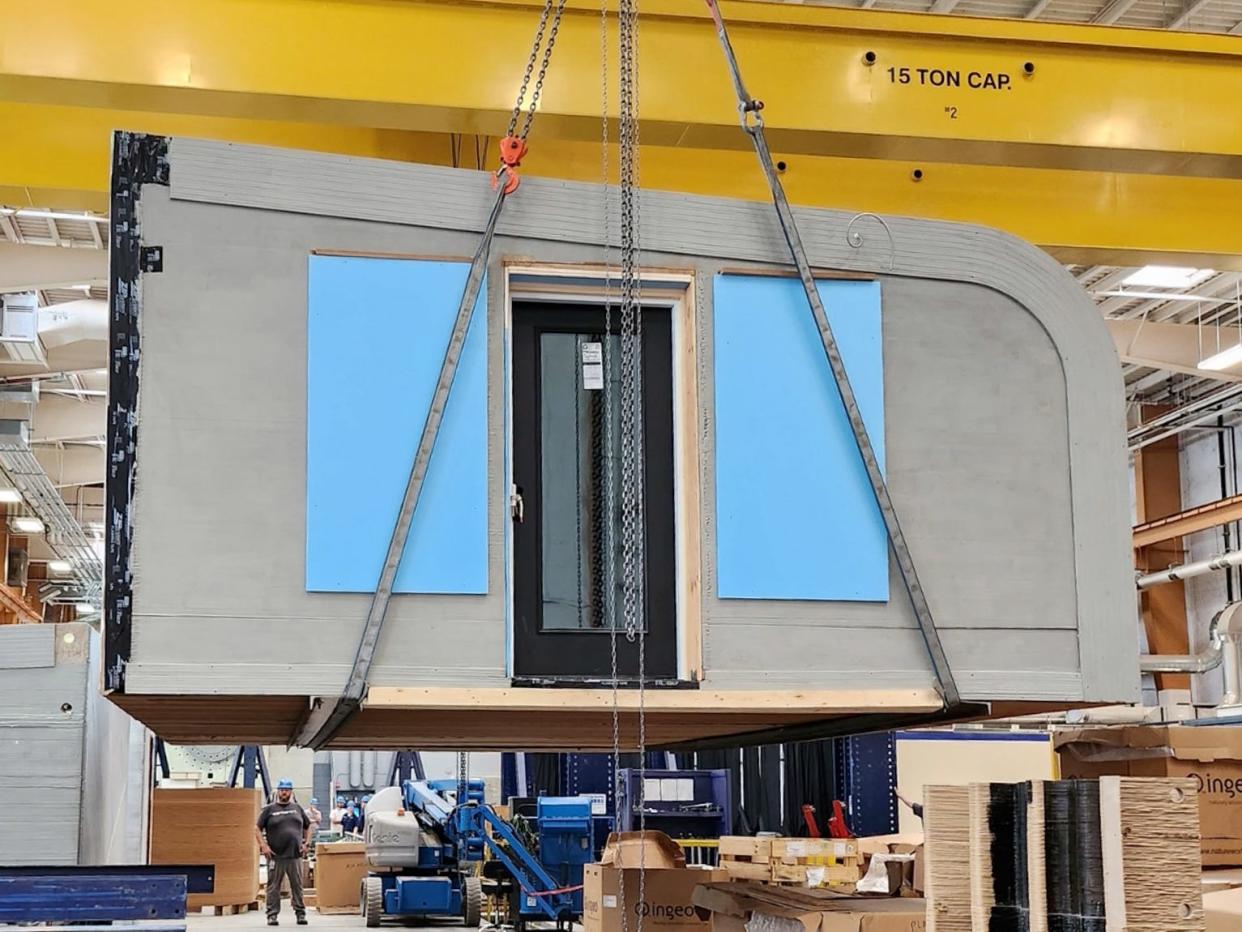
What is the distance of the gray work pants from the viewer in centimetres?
1817

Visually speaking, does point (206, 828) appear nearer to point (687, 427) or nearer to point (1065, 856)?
point (687, 427)

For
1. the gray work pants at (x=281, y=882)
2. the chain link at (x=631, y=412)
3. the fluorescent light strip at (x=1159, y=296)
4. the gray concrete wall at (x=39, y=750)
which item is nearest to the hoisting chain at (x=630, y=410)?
the chain link at (x=631, y=412)

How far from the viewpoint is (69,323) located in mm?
16047

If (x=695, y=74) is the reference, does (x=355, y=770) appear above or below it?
below

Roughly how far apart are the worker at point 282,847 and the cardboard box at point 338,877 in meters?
2.25

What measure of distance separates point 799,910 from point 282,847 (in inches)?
521

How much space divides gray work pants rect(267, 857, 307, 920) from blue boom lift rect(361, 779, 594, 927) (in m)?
0.80

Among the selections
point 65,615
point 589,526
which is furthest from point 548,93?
point 65,615

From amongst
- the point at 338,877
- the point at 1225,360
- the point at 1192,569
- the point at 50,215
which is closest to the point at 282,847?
the point at 338,877

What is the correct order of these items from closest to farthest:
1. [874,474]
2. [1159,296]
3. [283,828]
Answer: [874,474]
[283,828]
[1159,296]

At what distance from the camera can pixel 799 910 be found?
6598 mm

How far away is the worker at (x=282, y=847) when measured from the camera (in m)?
18.3

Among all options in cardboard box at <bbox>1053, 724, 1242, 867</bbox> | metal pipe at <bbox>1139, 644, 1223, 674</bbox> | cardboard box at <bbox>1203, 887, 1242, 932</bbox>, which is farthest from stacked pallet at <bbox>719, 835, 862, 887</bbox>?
metal pipe at <bbox>1139, 644, 1223, 674</bbox>

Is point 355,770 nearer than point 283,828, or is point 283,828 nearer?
point 283,828
